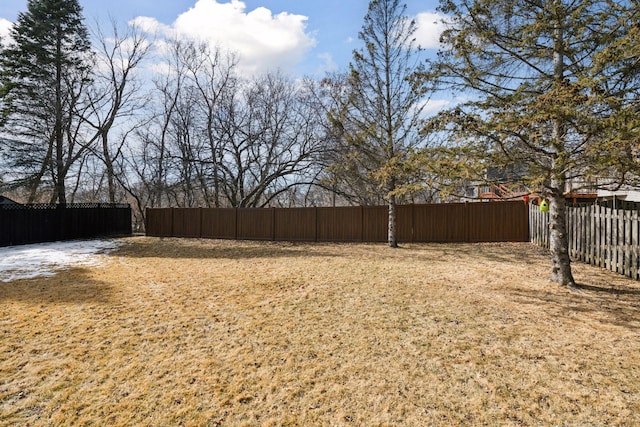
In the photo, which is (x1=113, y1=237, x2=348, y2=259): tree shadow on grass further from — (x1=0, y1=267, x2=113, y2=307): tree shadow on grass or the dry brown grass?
the dry brown grass

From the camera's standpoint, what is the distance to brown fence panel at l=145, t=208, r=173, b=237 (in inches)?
607

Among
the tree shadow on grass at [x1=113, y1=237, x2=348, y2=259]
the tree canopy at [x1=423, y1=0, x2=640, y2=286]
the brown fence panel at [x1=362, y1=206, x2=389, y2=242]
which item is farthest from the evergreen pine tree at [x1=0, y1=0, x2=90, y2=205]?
the tree canopy at [x1=423, y1=0, x2=640, y2=286]

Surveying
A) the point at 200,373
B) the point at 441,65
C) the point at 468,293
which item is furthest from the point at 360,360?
the point at 441,65

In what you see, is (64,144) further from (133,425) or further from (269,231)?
(133,425)

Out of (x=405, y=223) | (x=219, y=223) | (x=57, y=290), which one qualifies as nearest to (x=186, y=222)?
(x=219, y=223)

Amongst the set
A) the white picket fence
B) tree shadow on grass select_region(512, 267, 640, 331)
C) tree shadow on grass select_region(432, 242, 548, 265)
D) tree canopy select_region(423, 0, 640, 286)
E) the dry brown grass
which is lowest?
the dry brown grass

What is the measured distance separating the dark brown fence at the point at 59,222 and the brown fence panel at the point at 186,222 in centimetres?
273

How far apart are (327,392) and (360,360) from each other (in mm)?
573

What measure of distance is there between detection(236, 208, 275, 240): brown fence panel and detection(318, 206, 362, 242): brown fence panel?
2.22 metres

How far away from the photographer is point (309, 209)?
13.2m

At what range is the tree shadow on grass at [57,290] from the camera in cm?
492

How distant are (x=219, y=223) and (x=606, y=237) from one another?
1305 centimetres

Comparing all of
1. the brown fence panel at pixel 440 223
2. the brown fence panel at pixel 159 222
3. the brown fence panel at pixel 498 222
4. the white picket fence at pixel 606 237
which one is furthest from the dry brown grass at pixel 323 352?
the brown fence panel at pixel 159 222

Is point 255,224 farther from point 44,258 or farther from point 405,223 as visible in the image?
point 44,258
